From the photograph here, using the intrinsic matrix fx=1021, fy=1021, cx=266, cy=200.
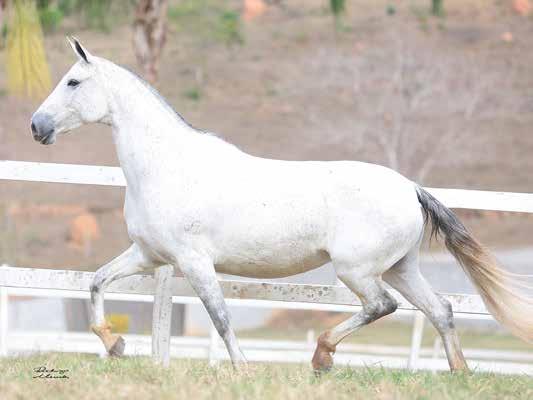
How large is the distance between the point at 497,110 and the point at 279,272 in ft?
118

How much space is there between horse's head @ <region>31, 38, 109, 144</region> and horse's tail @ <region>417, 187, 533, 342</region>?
1979mm

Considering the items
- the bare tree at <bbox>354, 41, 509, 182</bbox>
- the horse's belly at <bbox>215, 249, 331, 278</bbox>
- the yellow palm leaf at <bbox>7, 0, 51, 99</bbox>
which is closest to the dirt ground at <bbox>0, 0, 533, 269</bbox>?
the bare tree at <bbox>354, 41, 509, 182</bbox>

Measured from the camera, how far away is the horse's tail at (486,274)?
6.09 m

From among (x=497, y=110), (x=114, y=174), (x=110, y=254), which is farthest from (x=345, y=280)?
(x=497, y=110)

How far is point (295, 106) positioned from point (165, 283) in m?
39.4

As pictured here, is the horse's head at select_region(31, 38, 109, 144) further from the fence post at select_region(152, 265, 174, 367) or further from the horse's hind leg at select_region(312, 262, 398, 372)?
the horse's hind leg at select_region(312, 262, 398, 372)

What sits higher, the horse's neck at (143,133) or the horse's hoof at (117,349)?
the horse's neck at (143,133)

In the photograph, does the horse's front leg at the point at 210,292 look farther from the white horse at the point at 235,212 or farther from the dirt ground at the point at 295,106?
the dirt ground at the point at 295,106

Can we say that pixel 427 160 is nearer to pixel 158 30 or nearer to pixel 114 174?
pixel 158 30

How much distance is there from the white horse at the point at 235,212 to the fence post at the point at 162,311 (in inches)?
21.2

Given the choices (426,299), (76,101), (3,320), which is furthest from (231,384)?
(3,320)

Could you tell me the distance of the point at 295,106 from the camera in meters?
45.7

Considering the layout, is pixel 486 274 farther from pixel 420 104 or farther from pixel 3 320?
pixel 420 104

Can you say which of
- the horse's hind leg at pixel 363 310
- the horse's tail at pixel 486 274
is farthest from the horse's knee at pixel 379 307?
the horse's tail at pixel 486 274
